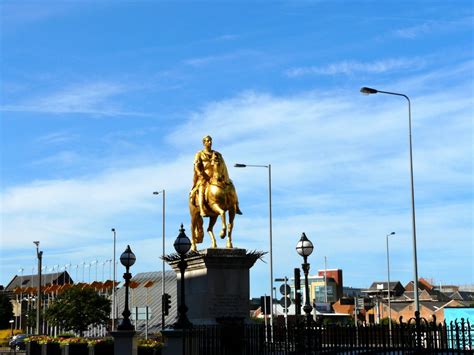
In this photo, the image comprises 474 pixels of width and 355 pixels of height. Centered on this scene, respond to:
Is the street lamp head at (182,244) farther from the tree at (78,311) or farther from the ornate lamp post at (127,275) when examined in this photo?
the tree at (78,311)

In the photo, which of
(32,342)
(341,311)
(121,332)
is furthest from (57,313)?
(341,311)

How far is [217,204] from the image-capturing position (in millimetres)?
25312

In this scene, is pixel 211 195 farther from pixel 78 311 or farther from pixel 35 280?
pixel 35 280

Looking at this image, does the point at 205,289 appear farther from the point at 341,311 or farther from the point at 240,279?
the point at 341,311

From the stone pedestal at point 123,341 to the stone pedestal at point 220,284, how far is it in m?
2.54

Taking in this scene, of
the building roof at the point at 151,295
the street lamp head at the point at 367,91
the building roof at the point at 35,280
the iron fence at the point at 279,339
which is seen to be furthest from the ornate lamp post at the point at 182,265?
the building roof at the point at 35,280

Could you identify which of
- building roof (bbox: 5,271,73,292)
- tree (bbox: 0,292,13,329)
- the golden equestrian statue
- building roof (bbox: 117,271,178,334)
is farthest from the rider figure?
building roof (bbox: 5,271,73,292)

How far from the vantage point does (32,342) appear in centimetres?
4316

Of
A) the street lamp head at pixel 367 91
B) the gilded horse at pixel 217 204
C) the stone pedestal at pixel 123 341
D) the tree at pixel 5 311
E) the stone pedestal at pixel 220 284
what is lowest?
the tree at pixel 5 311

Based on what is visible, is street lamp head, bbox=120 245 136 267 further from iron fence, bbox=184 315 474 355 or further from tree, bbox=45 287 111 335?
tree, bbox=45 287 111 335

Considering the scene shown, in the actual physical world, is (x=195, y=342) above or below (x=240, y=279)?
below

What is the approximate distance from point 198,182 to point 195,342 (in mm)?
6602

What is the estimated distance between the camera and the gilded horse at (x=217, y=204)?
2528 centimetres

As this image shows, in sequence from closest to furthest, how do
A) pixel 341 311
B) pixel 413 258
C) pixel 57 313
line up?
pixel 413 258, pixel 57 313, pixel 341 311
